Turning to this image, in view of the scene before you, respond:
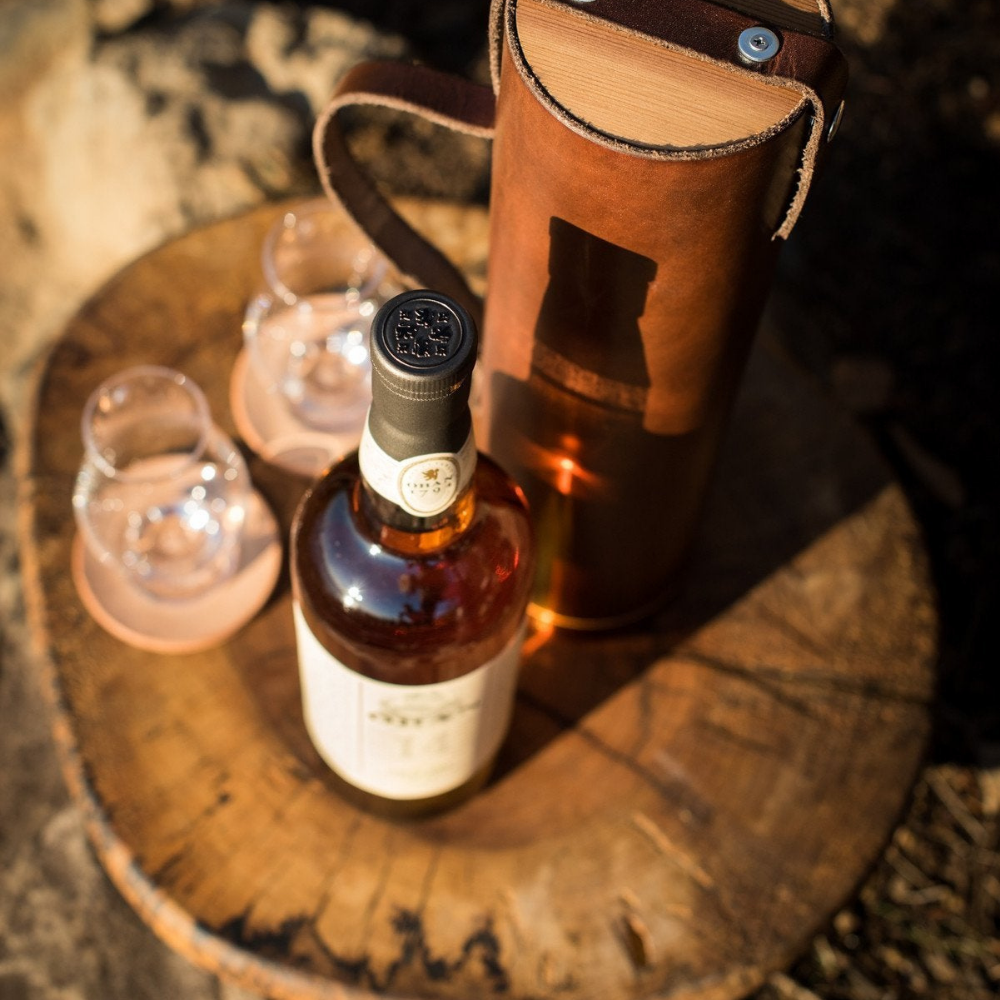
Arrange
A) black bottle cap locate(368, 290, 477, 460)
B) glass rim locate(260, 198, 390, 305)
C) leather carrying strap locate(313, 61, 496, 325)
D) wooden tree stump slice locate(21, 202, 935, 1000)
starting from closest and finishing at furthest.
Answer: black bottle cap locate(368, 290, 477, 460)
leather carrying strap locate(313, 61, 496, 325)
wooden tree stump slice locate(21, 202, 935, 1000)
glass rim locate(260, 198, 390, 305)

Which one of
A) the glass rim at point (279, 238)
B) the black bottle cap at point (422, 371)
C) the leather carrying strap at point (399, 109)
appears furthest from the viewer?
the glass rim at point (279, 238)

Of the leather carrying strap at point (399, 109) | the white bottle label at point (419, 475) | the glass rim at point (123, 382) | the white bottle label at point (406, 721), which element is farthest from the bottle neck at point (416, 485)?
the glass rim at point (123, 382)

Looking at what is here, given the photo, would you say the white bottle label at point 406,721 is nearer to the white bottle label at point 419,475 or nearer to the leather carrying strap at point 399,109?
the white bottle label at point 419,475

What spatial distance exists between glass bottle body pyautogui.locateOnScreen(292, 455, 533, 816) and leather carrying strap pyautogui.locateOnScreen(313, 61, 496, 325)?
17cm

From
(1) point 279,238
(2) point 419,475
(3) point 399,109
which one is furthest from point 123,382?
(2) point 419,475

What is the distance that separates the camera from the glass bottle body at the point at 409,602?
76 centimetres

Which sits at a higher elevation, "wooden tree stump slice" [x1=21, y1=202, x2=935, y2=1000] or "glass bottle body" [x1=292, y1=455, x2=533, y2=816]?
"glass bottle body" [x1=292, y1=455, x2=533, y2=816]

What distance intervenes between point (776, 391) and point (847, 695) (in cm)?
35

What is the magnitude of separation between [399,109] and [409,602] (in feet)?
1.17

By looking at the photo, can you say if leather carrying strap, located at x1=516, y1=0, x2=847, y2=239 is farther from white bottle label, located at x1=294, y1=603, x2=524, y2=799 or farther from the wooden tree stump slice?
the wooden tree stump slice

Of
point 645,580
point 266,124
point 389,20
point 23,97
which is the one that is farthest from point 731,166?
point 389,20

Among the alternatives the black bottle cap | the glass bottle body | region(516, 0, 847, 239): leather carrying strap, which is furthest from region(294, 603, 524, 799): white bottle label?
region(516, 0, 847, 239): leather carrying strap

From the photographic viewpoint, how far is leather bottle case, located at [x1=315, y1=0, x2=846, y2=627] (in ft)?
2.01

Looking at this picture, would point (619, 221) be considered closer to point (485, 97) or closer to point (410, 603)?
point (485, 97)
